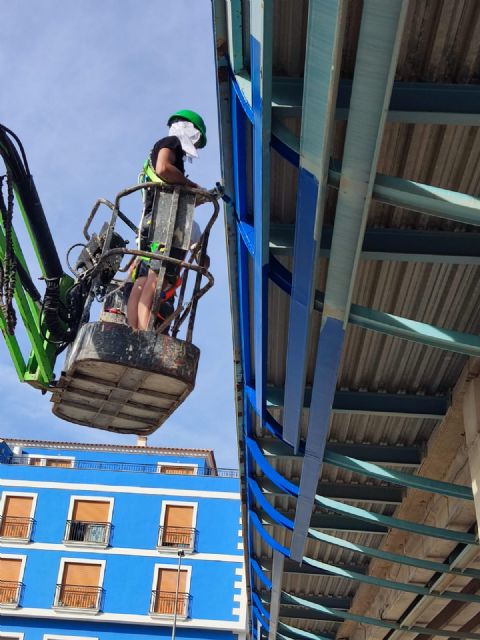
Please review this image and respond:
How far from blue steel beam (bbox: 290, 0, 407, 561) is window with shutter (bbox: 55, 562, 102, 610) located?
99.9 ft

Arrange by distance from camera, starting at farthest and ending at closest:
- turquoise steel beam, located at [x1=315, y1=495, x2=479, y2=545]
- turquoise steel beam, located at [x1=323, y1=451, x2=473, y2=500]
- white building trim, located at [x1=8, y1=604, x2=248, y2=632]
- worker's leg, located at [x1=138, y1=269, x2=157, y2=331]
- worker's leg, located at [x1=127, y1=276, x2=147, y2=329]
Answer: white building trim, located at [x1=8, y1=604, x2=248, y2=632], turquoise steel beam, located at [x1=315, y1=495, x2=479, y2=545], turquoise steel beam, located at [x1=323, y1=451, x2=473, y2=500], worker's leg, located at [x1=127, y1=276, x2=147, y2=329], worker's leg, located at [x1=138, y1=269, x2=157, y2=331]

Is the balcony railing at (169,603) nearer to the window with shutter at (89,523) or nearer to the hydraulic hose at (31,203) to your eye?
the window with shutter at (89,523)

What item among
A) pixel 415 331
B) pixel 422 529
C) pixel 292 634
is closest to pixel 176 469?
pixel 292 634

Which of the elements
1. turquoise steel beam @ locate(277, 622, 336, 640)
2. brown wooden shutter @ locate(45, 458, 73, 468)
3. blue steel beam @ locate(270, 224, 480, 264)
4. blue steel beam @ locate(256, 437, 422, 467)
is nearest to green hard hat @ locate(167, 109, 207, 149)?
blue steel beam @ locate(270, 224, 480, 264)

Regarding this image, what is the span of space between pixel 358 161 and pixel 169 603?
108 ft

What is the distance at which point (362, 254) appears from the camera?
19.0 ft

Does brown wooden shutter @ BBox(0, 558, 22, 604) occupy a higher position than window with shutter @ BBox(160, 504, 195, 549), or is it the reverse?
window with shutter @ BBox(160, 504, 195, 549)

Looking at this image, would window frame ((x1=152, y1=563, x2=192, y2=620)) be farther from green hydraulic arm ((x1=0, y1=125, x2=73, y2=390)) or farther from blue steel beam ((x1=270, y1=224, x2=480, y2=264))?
blue steel beam ((x1=270, y1=224, x2=480, y2=264))

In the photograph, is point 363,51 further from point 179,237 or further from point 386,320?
point 179,237

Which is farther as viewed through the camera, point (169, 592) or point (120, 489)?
point (120, 489)

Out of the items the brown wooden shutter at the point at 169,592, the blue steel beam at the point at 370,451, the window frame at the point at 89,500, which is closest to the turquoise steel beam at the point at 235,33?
the blue steel beam at the point at 370,451

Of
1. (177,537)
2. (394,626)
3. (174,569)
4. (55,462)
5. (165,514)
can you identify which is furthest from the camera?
(55,462)

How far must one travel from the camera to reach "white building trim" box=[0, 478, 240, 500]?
118 ft

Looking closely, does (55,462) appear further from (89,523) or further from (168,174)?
(168,174)
